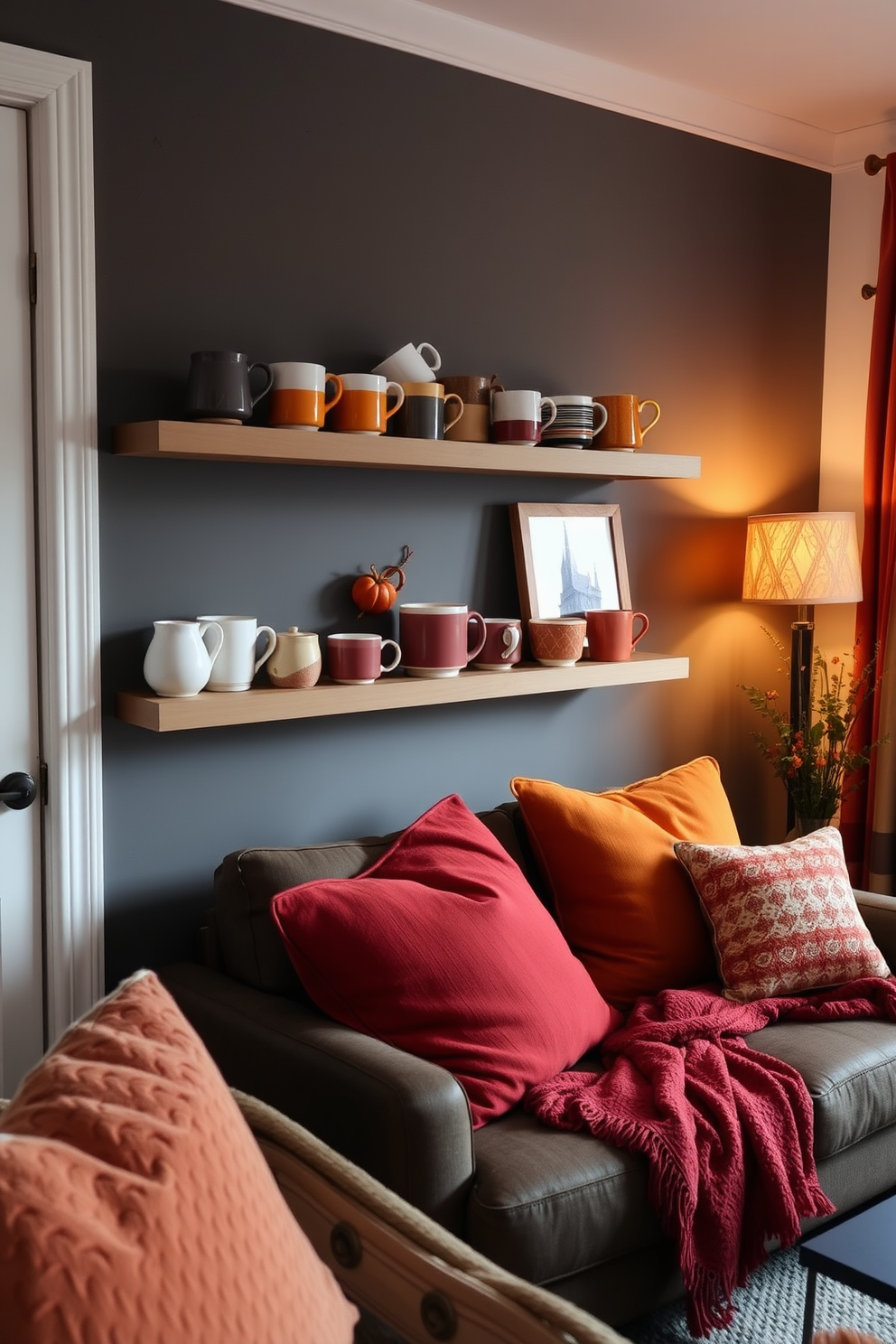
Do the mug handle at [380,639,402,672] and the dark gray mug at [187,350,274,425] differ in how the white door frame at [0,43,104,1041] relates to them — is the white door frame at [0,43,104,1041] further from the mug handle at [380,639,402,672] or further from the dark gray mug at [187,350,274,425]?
the mug handle at [380,639,402,672]

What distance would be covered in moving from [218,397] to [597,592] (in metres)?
1.24

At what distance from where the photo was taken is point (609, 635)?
3.08m

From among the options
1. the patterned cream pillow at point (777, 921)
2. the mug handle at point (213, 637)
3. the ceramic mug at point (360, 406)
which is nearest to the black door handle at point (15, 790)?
the mug handle at point (213, 637)

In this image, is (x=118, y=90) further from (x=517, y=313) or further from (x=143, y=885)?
(x=143, y=885)

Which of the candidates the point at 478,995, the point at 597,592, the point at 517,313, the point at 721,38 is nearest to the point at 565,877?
the point at 478,995

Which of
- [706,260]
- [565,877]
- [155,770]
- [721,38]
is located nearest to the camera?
[155,770]

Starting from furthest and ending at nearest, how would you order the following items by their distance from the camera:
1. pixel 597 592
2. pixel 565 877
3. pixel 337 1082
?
pixel 597 592, pixel 565 877, pixel 337 1082

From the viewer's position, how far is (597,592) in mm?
3217

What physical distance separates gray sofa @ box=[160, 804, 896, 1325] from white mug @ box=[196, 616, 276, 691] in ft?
1.09

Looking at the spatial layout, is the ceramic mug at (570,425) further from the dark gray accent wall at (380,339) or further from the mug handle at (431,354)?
the mug handle at (431,354)

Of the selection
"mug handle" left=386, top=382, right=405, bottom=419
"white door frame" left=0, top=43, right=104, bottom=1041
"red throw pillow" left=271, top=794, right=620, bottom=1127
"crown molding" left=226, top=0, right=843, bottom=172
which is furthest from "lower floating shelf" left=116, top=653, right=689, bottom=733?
"crown molding" left=226, top=0, right=843, bottom=172

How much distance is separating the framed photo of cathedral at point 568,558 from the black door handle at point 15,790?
1.26 metres

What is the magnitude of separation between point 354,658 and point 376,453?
0.43 meters

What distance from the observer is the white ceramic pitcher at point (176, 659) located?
232 centimetres
